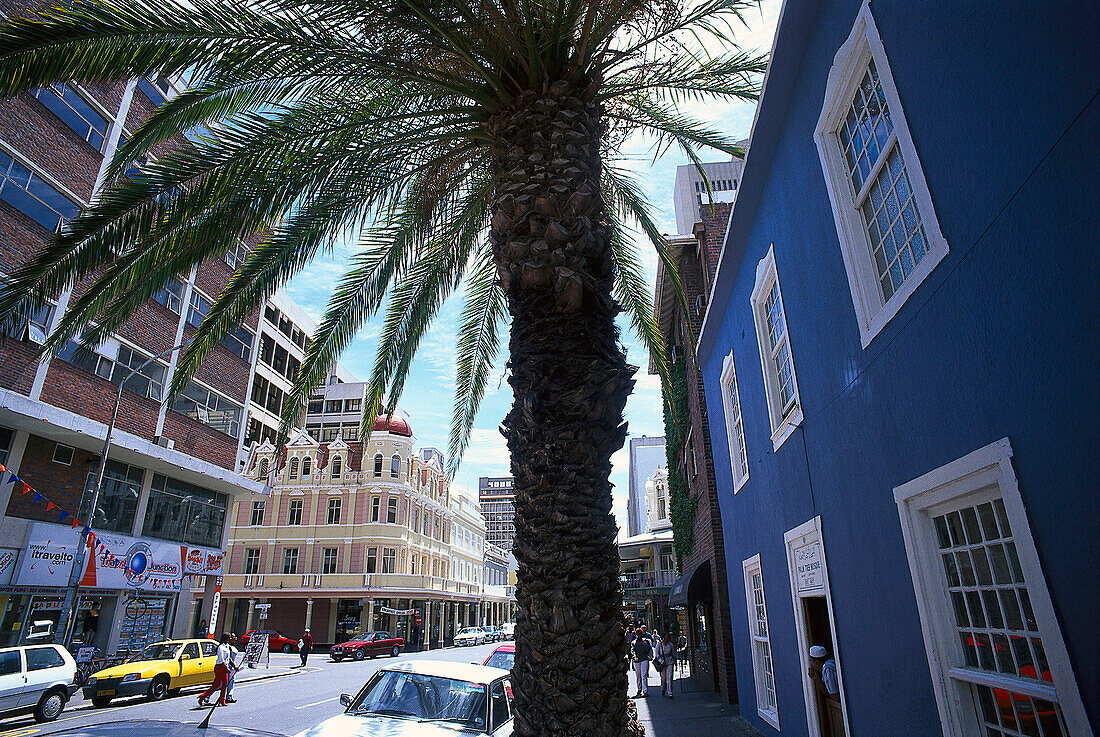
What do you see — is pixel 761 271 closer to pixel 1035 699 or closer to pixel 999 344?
pixel 999 344

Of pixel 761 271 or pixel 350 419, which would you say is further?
pixel 350 419

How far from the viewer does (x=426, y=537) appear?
1921 inches

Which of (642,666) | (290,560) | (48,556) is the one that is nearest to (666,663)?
(642,666)

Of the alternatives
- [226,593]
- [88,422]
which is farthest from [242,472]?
[226,593]

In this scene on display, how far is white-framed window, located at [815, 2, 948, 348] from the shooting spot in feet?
13.7

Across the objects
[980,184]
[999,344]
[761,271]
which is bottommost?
[999,344]

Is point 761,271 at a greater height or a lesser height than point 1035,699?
greater

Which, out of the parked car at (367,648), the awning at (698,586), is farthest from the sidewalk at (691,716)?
the parked car at (367,648)

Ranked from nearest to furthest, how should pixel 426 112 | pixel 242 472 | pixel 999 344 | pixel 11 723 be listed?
pixel 999 344
pixel 426 112
pixel 11 723
pixel 242 472

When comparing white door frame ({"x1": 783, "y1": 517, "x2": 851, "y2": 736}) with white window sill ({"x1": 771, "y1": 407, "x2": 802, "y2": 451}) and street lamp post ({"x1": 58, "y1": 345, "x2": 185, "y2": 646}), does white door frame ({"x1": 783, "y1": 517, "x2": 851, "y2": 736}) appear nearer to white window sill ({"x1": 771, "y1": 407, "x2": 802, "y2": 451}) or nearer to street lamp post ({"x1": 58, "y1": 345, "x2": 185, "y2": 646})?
white window sill ({"x1": 771, "y1": 407, "x2": 802, "y2": 451})

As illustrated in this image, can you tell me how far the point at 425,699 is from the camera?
6.67 metres

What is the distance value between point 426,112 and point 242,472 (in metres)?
26.1

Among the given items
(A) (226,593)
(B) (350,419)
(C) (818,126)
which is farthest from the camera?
(B) (350,419)

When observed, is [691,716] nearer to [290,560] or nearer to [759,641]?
[759,641]
